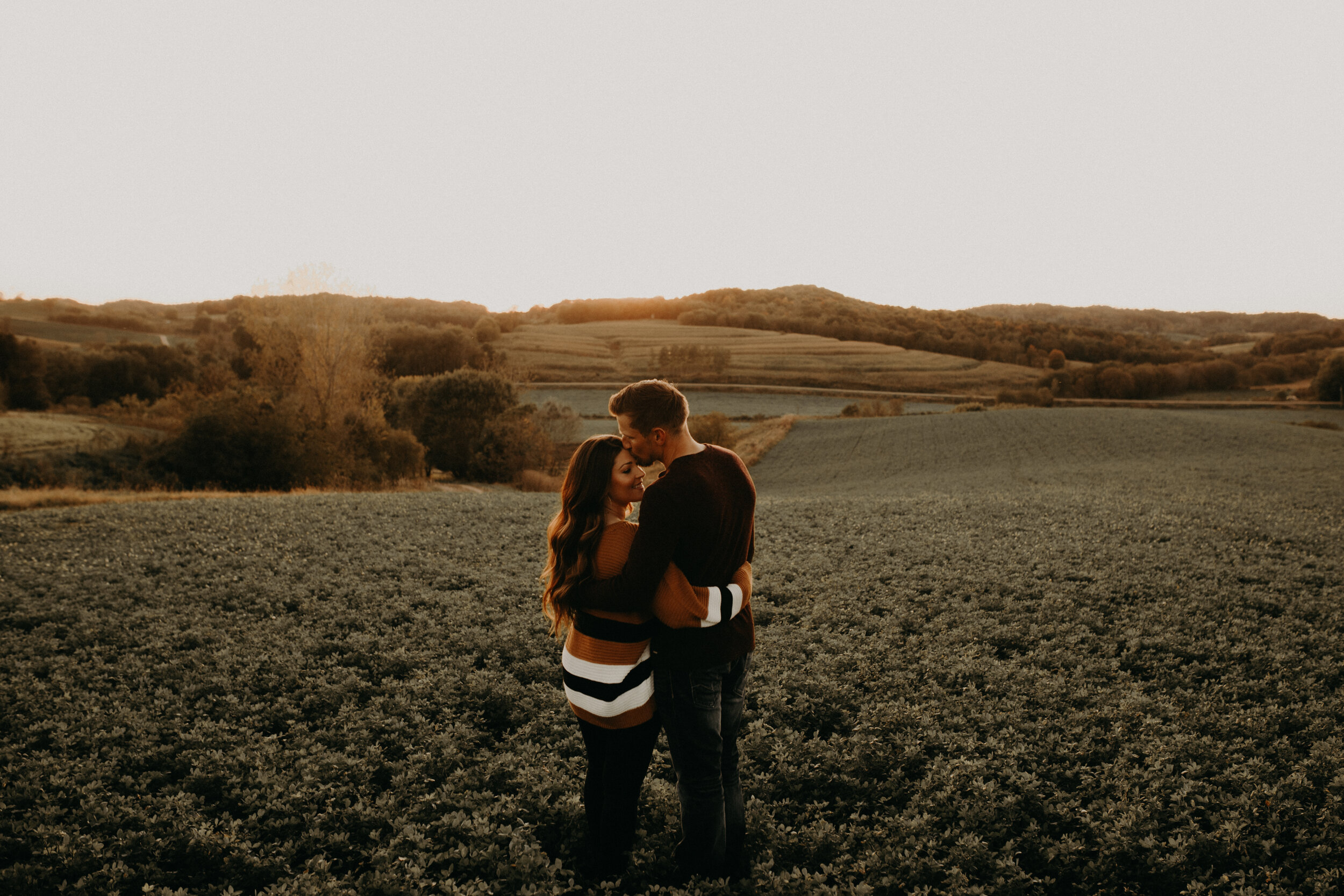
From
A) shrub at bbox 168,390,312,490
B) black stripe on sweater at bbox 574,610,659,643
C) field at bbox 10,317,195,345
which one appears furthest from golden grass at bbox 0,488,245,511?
field at bbox 10,317,195,345

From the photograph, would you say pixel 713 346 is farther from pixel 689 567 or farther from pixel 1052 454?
pixel 689 567

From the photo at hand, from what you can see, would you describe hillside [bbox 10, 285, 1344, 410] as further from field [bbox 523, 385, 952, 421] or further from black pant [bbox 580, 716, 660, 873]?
black pant [bbox 580, 716, 660, 873]

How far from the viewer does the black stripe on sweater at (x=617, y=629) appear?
3.41m

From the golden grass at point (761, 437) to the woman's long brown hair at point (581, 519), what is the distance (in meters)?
39.1

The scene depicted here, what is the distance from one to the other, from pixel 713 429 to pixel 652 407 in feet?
145

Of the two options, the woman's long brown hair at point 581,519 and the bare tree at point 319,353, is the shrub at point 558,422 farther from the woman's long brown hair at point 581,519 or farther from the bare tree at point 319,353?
the woman's long brown hair at point 581,519

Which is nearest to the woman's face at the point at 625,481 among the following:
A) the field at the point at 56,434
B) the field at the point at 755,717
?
the field at the point at 755,717

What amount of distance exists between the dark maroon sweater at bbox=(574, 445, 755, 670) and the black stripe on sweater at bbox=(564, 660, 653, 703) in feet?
0.35

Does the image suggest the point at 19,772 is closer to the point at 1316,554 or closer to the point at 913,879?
the point at 913,879

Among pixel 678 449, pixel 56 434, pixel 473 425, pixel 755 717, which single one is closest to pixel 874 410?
pixel 473 425

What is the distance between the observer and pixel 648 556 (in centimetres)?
310

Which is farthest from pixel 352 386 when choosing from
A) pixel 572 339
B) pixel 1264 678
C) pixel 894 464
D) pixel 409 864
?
pixel 572 339

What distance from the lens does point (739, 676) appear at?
3.81 metres

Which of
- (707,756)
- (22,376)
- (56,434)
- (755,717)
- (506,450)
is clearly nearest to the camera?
(707,756)
